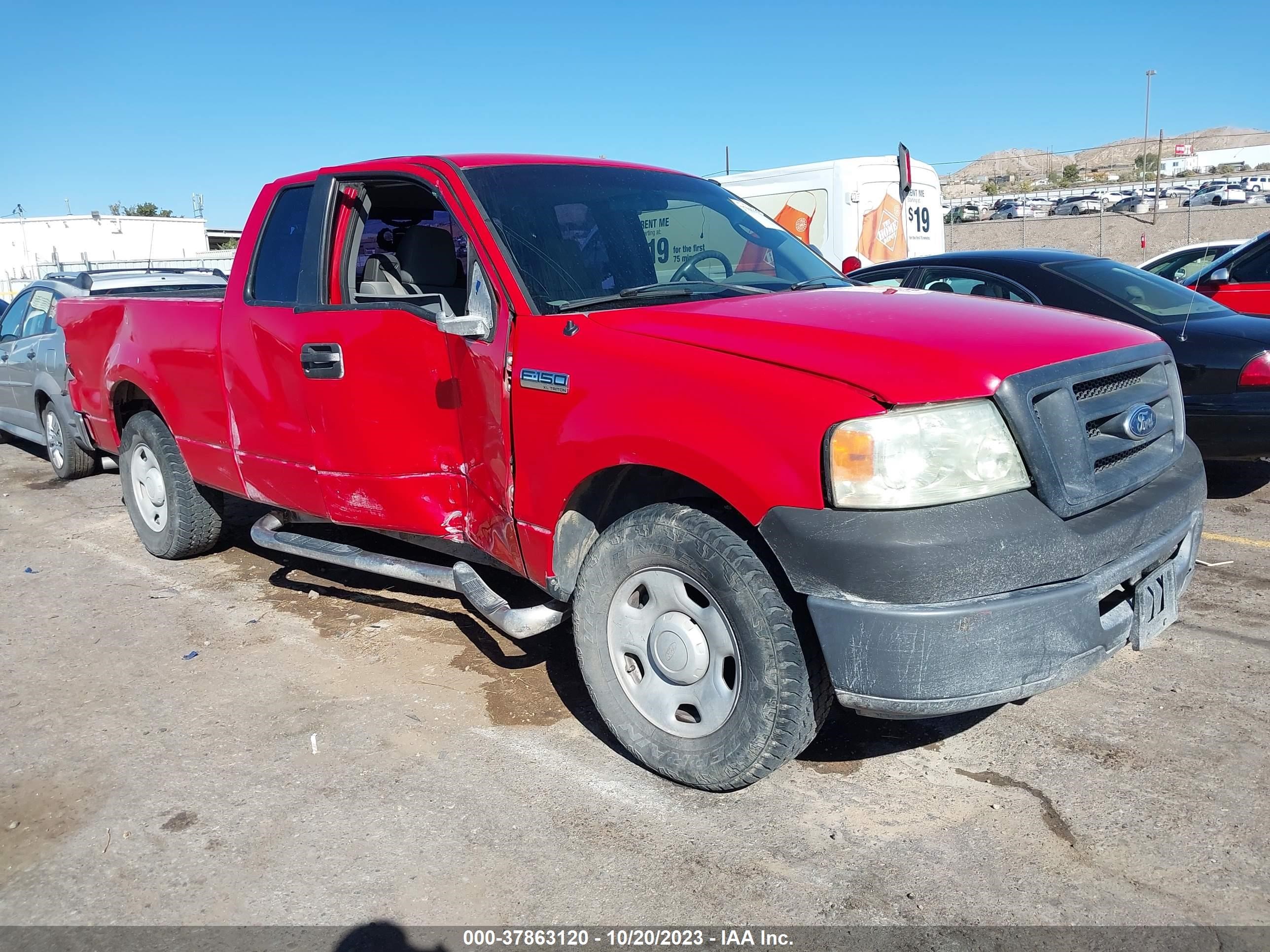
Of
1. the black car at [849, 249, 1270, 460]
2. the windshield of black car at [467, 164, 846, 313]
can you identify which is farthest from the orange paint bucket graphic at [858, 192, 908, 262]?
the windshield of black car at [467, 164, 846, 313]

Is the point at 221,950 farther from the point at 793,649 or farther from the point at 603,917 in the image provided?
the point at 793,649

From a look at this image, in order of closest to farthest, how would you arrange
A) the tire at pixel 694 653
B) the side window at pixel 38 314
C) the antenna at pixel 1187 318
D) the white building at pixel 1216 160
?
the tire at pixel 694 653 < the antenna at pixel 1187 318 < the side window at pixel 38 314 < the white building at pixel 1216 160

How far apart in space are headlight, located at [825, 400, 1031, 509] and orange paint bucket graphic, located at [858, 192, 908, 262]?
10452 millimetres

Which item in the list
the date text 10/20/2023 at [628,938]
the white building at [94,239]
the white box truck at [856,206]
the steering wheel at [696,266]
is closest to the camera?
the date text 10/20/2023 at [628,938]

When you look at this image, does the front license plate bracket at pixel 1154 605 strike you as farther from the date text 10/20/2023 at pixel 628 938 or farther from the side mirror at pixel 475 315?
the side mirror at pixel 475 315

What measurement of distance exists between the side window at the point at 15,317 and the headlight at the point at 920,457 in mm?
9381

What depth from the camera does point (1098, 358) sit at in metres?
2.87

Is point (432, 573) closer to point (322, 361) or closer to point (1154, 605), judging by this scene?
point (322, 361)

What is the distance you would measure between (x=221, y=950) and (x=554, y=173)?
2.95 metres

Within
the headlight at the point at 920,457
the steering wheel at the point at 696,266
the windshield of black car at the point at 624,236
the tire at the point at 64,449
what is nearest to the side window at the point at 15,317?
the tire at the point at 64,449

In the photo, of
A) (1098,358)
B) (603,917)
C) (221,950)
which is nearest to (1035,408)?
(1098,358)

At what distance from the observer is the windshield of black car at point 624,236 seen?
139 inches

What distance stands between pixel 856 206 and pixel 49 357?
923 cm

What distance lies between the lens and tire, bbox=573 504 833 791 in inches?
107
